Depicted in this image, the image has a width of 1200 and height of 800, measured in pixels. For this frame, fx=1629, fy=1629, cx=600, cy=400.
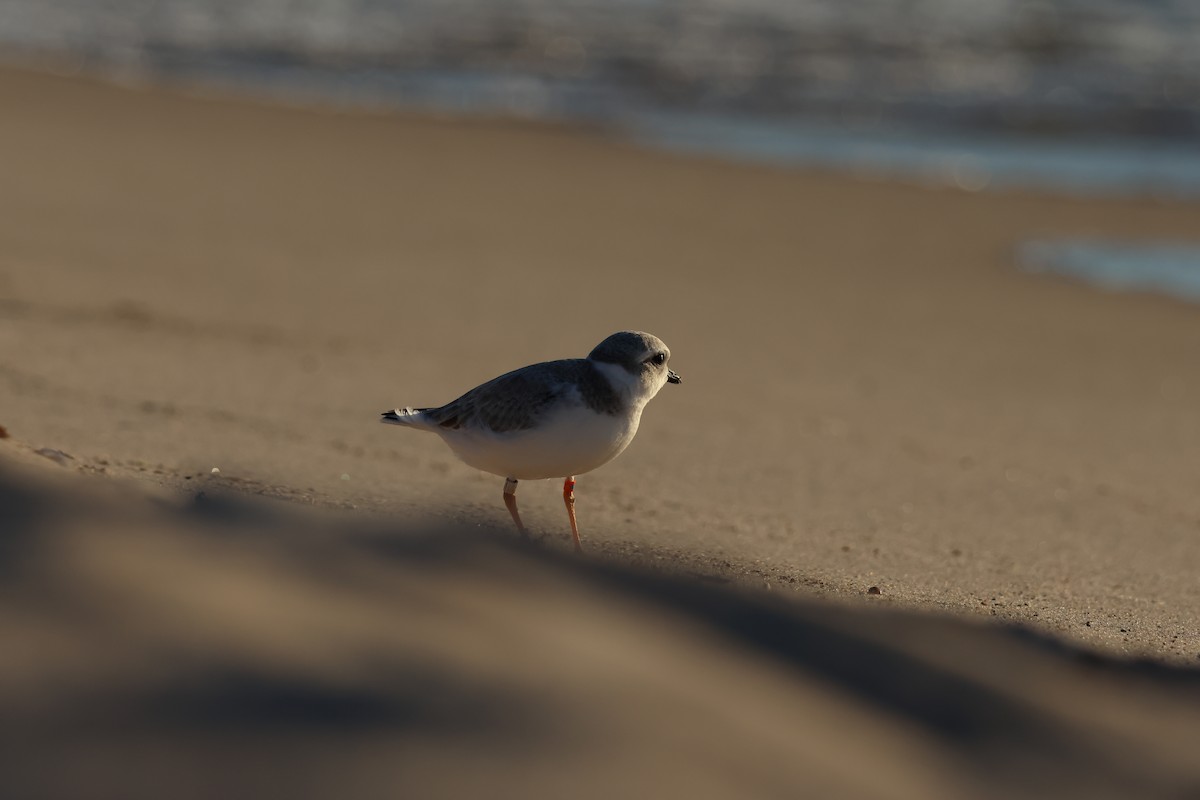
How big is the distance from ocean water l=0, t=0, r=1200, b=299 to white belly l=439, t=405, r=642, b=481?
8905mm

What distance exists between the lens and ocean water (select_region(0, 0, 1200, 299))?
64.3 ft

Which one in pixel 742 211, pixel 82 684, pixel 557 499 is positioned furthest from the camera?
pixel 742 211

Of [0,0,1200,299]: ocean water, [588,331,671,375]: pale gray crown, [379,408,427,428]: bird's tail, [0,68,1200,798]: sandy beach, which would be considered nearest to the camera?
[0,68,1200,798]: sandy beach

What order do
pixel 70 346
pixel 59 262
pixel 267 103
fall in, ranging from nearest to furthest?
1. pixel 70 346
2. pixel 59 262
3. pixel 267 103

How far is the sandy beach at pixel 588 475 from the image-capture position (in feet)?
6.98

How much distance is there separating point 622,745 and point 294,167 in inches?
552

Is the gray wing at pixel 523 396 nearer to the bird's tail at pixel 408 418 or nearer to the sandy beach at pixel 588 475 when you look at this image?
the bird's tail at pixel 408 418

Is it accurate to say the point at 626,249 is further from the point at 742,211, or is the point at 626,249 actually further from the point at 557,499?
the point at 557,499

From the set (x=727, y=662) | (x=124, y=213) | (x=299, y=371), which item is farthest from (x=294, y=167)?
(x=727, y=662)

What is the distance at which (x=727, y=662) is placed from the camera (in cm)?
231

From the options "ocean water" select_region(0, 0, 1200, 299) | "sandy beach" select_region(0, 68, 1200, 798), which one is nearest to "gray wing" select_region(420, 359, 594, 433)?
"sandy beach" select_region(0, 68, 1200, 798)

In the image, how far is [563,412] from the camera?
5.70 m

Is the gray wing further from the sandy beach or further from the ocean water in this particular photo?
the ocean water

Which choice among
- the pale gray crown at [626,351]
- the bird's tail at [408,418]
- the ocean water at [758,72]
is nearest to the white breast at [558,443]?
the pale gray crown at [626,351]
